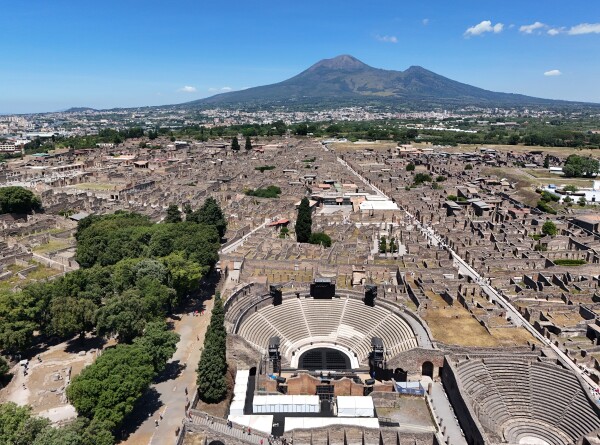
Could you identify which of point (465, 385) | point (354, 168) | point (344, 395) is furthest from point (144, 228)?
point (354, 168)

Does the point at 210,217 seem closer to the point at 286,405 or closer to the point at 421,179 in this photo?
the point at 286,405

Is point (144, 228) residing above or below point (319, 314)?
above

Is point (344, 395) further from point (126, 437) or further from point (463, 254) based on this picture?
point (463, 254)

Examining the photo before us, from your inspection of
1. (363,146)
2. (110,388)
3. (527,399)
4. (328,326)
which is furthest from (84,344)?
(363,146)

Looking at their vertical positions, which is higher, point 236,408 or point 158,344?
point 158,344

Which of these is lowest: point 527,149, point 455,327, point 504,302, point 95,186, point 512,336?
point 504,302

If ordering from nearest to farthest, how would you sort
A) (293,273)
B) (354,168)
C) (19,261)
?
(293,273) < (19,261) < (354,168)

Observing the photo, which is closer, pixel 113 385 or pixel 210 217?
pixel 113 385

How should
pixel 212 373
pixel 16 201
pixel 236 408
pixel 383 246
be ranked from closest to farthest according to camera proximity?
pixel 236 408
pixel 212 373
pixel 383 246
pixel 16 201
